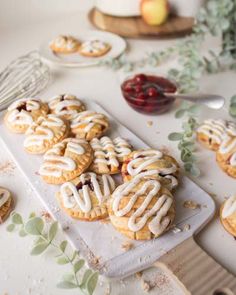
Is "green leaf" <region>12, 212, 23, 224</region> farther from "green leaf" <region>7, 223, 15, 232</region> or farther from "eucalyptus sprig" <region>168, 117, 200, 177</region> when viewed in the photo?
"eucalyptus sprig" <region>168, 117, 200, 177</region>

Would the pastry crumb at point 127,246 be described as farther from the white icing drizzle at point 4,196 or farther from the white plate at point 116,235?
the white icing drizzle at point 4,196

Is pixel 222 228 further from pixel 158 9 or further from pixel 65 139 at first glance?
pixel 158 9

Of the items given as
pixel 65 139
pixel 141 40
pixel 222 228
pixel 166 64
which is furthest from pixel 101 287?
pixel 141 40

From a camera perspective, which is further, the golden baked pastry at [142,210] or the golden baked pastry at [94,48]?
the golden baked pastry at [94,48]

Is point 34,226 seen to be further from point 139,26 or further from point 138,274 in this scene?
point 139,26

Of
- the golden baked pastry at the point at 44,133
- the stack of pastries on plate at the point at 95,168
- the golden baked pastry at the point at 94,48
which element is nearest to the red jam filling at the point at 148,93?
the stack of pastries on plate at the point at 95,168

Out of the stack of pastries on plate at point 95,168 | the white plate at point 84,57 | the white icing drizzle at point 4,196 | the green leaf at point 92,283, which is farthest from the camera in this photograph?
the white plate at point 84,57

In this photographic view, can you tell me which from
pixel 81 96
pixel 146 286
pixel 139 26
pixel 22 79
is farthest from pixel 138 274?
pixel 139 26
